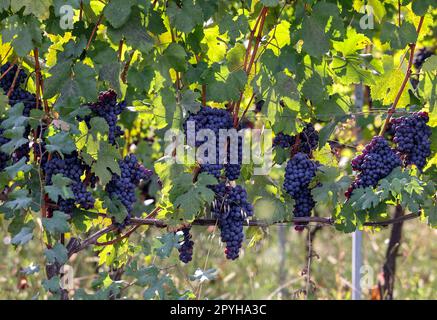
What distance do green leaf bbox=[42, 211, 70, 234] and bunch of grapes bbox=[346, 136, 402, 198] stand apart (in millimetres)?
1076

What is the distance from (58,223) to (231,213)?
64 cm

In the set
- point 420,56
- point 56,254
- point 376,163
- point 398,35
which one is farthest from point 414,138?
point 56,254

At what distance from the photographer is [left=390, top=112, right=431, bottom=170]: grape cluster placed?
3.00 meters

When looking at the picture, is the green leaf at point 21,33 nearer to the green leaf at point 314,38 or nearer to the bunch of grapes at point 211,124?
the bunch of grapes at point 211,124

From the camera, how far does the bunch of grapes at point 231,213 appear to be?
2.96 meters

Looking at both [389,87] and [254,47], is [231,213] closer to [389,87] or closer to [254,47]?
[254,47]

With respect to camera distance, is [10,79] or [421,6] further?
[10,79]

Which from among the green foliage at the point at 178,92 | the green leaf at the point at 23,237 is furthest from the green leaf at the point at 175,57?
the green leaf at the point at 23,237

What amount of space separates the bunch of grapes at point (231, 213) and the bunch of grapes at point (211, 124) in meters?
0.10

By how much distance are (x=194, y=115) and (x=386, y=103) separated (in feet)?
2.53

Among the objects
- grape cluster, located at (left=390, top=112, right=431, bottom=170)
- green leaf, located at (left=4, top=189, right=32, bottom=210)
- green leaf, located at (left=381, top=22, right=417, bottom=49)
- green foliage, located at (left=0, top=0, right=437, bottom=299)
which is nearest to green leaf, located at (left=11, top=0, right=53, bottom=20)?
green foliage, located at (left=0, top=0, right=437, bottom=299)

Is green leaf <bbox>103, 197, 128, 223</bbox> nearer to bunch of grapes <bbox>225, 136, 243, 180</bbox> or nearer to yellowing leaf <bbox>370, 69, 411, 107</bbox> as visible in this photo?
bunch of grapes <bbox>225, 136, 243, 180</bbox>

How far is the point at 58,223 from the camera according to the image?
2711 millimetres
